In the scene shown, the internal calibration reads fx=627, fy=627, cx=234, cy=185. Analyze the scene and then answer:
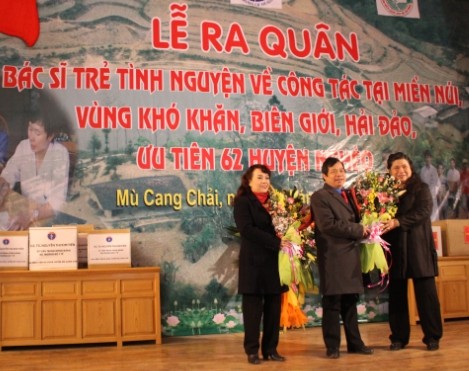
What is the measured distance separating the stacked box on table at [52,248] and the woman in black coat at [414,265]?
2587 millimetres

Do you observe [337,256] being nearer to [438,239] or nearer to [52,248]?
[52,248]

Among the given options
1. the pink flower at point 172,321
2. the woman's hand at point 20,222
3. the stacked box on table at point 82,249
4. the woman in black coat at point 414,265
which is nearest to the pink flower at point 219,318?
the pink flower at point 172,321

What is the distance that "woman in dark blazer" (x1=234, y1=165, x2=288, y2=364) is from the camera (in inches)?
157

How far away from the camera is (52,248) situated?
524cm

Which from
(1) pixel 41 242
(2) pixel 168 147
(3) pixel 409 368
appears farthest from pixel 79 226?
(3) pixel 409 368

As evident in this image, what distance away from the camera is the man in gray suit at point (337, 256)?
4.02m

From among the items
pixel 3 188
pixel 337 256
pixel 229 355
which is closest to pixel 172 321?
pixel 229 355

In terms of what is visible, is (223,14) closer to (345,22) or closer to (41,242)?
(345,22)

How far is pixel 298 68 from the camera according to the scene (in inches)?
259

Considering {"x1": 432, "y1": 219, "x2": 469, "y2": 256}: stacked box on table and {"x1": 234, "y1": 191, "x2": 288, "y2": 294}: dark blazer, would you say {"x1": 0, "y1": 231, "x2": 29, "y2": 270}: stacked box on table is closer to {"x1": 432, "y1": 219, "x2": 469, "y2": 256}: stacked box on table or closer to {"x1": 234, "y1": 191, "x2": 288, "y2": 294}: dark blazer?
{"x1": 234, "y1": 191, "x2": 288, "y2": 294}: dark blazer

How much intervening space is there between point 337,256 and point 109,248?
2174mm

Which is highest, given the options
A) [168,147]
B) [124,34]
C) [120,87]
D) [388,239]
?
[124,34]

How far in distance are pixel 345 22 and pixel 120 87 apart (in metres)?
2.56

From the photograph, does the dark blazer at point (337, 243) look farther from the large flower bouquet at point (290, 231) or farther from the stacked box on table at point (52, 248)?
the stacked box on table at point (52, 248)
